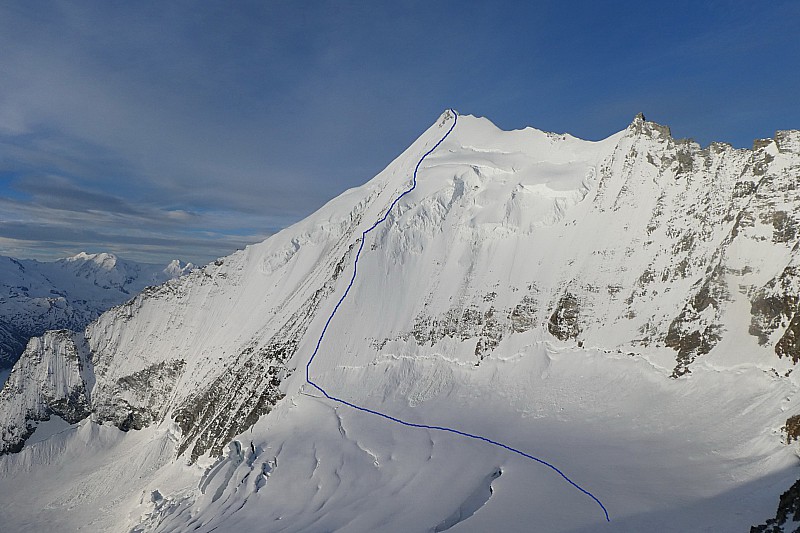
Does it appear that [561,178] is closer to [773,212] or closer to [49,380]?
[773,212]

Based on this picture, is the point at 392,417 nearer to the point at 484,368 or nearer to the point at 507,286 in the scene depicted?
the point at 484,368

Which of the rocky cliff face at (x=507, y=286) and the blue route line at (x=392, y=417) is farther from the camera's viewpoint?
the rocky cliff face at (x=507, y=286)

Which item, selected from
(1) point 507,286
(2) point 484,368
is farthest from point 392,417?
(1) point 507,286

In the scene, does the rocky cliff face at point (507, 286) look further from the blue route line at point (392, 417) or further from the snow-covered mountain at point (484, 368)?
the blue route line at point (392, 417)

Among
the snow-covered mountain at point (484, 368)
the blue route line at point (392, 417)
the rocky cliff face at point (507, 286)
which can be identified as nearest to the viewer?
the blue route line at point (392, 417)

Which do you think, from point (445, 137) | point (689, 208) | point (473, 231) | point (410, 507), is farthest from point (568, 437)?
point (445, 137)

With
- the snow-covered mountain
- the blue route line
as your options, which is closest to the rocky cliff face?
the snow-covered mountain

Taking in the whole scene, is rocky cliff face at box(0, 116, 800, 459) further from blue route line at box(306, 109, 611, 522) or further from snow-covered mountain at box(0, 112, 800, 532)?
blue route line at box(306, 109, 611, 522)

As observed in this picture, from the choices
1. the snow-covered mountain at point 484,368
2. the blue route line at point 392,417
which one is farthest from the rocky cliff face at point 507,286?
the blue route line at point 392,417
